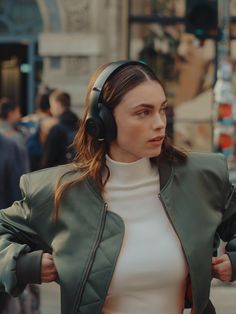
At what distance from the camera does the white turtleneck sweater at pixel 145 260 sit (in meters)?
2.63

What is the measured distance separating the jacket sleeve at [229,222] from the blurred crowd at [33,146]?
6.52 ft

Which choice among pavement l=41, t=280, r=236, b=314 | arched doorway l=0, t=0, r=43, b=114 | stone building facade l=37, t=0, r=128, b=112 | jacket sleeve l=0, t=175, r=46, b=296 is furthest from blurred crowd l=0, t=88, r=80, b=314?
arched doorway l=0, t=0, r=43, b=114

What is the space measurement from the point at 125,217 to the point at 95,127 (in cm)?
30

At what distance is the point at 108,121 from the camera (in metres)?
2.74

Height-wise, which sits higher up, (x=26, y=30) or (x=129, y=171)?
(x=129, y=171)

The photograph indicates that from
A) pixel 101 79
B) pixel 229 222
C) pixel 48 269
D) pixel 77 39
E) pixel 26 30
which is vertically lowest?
pixel 77 39

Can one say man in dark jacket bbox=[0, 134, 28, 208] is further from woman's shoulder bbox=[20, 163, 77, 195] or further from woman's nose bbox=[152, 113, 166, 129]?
woman's nose bbox=[152, 113, 166, 129]

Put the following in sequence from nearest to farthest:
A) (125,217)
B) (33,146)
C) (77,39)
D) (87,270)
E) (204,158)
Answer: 1. (87,270)
2. (125,217)
3. (204,158)
4. (33,146)
5. (77,39)

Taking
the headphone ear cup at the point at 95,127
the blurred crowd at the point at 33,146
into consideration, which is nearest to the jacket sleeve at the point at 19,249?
the headphone ear cup at the point at 95,127

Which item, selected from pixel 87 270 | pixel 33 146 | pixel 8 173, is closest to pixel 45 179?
pixel 87 270

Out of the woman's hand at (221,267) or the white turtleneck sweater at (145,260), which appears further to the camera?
the woman's hand at (221,267)

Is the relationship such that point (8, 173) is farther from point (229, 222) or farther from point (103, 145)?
point (229, 222)

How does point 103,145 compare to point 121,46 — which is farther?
point 121,46

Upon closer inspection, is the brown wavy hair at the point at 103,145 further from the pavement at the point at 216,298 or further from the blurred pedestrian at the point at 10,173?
the pavement at the point at 216,298
